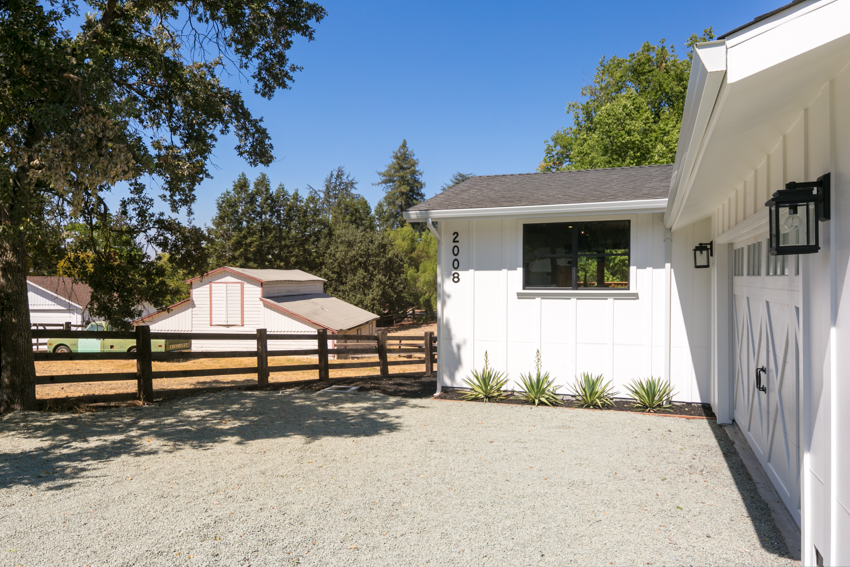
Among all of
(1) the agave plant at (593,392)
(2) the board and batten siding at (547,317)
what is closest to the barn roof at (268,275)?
(2) the board and batten siding at (547,317)

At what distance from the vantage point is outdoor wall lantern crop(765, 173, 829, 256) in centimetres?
263

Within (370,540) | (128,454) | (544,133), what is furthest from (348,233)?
(370,540)

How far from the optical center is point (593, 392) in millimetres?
8562

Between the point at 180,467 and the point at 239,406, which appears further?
the point at 239,406

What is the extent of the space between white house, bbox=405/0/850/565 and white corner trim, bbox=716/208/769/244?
27mm

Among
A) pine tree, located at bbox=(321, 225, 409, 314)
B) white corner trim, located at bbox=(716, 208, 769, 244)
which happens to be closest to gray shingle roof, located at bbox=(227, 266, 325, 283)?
pine tree, located at bbox=(321, 225, 409, 314)

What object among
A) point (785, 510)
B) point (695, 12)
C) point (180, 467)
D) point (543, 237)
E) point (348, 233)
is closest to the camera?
point (785, 510)

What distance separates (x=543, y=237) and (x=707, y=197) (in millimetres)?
3709

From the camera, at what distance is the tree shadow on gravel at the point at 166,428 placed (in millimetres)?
5676

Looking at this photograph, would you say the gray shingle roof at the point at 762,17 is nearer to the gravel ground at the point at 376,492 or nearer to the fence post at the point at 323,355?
the gravel ground at the point at 376,492

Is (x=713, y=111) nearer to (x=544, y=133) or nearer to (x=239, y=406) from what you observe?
(x=239, y=406)

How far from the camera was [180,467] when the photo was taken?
218 inches

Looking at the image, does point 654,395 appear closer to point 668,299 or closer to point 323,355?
point 668,299

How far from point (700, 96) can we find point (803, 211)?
92 cm
